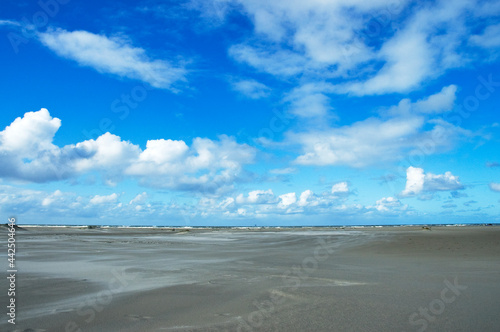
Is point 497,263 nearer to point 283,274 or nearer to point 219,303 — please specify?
point 283,274

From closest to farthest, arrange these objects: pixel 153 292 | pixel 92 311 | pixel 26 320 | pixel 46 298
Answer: pixel 26 320 < pixel 92 311 < pixel 46 298 < pixel 153 292

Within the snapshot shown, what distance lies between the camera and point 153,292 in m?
8.52

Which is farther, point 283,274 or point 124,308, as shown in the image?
point 283,274

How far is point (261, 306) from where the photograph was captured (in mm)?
7230

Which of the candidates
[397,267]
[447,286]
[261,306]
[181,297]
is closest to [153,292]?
[181,297]

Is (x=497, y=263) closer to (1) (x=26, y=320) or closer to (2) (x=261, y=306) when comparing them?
(2) (x=261, y=306)

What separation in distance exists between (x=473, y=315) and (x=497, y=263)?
9.74 m

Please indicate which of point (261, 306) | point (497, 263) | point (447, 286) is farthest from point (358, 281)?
point (497, 263)

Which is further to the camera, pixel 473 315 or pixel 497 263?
pixel 497 263

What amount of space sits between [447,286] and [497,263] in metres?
6.92

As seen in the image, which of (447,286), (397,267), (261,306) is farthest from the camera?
(397,267)

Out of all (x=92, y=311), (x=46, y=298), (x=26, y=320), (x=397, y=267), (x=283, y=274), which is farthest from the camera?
(x=397, y=267)

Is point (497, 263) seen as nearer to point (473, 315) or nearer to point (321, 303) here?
point (473, 315)

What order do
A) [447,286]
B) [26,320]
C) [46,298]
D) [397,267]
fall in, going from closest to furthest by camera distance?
[26,320] < [46,298] < [447,286] < [397,267]
